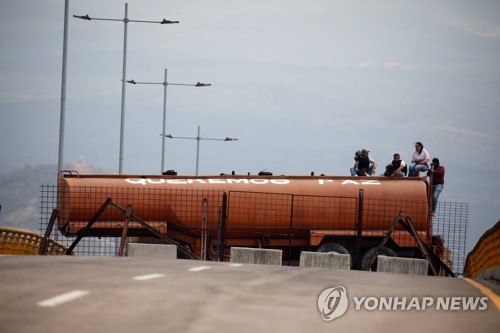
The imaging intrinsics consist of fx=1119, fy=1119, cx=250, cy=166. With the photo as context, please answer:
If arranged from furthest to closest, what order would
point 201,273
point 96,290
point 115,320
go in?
point 201,273
point 96,290
point 115,320

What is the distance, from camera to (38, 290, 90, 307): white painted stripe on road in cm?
1045

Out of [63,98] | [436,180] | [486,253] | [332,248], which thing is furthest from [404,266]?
[63,98]

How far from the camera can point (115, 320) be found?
9.62 meters

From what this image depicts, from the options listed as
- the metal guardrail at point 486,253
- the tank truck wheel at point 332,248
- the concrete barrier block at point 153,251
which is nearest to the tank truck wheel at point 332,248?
the tank truck wheel at point 332,248

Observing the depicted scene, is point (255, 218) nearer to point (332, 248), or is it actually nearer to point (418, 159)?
point (332, 248)

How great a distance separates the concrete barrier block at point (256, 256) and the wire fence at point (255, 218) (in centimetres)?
451

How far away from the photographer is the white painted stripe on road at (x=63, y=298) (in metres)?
10.4

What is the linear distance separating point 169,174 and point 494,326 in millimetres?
23331

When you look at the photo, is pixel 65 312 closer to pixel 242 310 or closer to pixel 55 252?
pixel 242 310

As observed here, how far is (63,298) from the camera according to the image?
10.9 meters

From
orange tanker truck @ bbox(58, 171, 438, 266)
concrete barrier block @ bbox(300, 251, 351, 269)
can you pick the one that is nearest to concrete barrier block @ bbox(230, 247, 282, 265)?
concrete barrier block @ bbox(300, 251, 351, 269)

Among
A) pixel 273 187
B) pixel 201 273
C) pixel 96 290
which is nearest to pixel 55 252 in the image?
pixel 273 187

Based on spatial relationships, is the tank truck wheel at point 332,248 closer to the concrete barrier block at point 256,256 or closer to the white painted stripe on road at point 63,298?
the concrete barrier block at point 256,256

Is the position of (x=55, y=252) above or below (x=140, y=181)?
below
